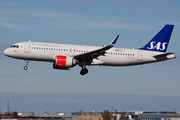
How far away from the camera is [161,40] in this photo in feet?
173

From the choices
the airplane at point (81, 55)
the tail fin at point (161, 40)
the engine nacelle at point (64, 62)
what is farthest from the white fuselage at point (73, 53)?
the tail fin at point (161, 40)

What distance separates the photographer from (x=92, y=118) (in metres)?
81.4

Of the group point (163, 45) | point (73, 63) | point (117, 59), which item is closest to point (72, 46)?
point (73, 63)

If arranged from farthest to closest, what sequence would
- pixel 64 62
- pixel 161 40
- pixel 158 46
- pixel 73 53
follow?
pixel 161 40
pixel 158 46
pixel 73 53
pixel 64 62

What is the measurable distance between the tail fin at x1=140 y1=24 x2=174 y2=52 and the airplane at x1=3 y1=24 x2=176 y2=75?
0.49 m

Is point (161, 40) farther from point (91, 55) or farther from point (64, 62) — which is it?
point (64, 62)

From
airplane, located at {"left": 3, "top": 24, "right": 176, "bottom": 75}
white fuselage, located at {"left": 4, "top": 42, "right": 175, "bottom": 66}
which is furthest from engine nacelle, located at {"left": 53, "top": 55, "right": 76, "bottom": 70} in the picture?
white fuselage, located at {"left": 4, "top": 42, "right": 175, "bottom": 66}

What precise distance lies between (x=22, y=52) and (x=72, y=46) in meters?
7.26

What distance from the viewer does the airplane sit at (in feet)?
152

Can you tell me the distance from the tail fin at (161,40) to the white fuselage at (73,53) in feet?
7.45

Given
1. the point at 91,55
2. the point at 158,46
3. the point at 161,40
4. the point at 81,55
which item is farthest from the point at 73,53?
the point at 161,40

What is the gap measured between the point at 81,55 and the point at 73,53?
5.84ft

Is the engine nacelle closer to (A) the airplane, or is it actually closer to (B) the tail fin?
(A) the airplane

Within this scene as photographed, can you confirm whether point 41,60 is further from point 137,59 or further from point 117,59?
point 137,59
